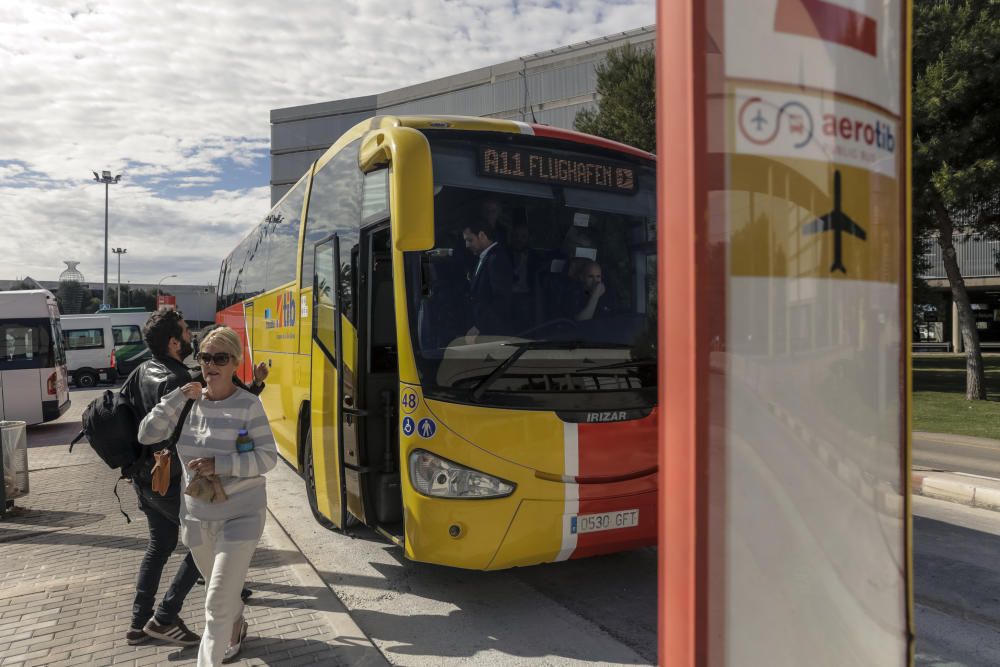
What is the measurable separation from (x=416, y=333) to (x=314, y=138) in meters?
49.5

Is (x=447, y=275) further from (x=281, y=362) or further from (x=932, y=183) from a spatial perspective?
(x=932, y=183)

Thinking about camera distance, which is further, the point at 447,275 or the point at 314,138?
the point at 314,138

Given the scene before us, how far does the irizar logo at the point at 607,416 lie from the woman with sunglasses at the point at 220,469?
1954 mm

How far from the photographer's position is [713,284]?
1623 millimetres

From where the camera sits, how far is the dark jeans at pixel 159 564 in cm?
426

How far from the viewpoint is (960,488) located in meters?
7.74

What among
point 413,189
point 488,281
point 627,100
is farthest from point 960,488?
point 627,100

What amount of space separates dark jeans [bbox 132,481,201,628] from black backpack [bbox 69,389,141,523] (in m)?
0.17

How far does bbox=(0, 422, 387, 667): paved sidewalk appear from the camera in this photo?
13.6ft

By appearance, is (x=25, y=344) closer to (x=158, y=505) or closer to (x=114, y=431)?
(x=114, y=431)

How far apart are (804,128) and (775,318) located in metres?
0.44

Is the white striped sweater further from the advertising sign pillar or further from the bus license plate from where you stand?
the advertising sign pillar

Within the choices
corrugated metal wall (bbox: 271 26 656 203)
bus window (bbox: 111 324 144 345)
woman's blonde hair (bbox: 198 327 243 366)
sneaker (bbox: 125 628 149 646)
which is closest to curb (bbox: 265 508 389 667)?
sneaker (bbox: 125 628 149 646)

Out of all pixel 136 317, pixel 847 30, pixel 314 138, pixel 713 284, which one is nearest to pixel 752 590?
pixel 713 284
